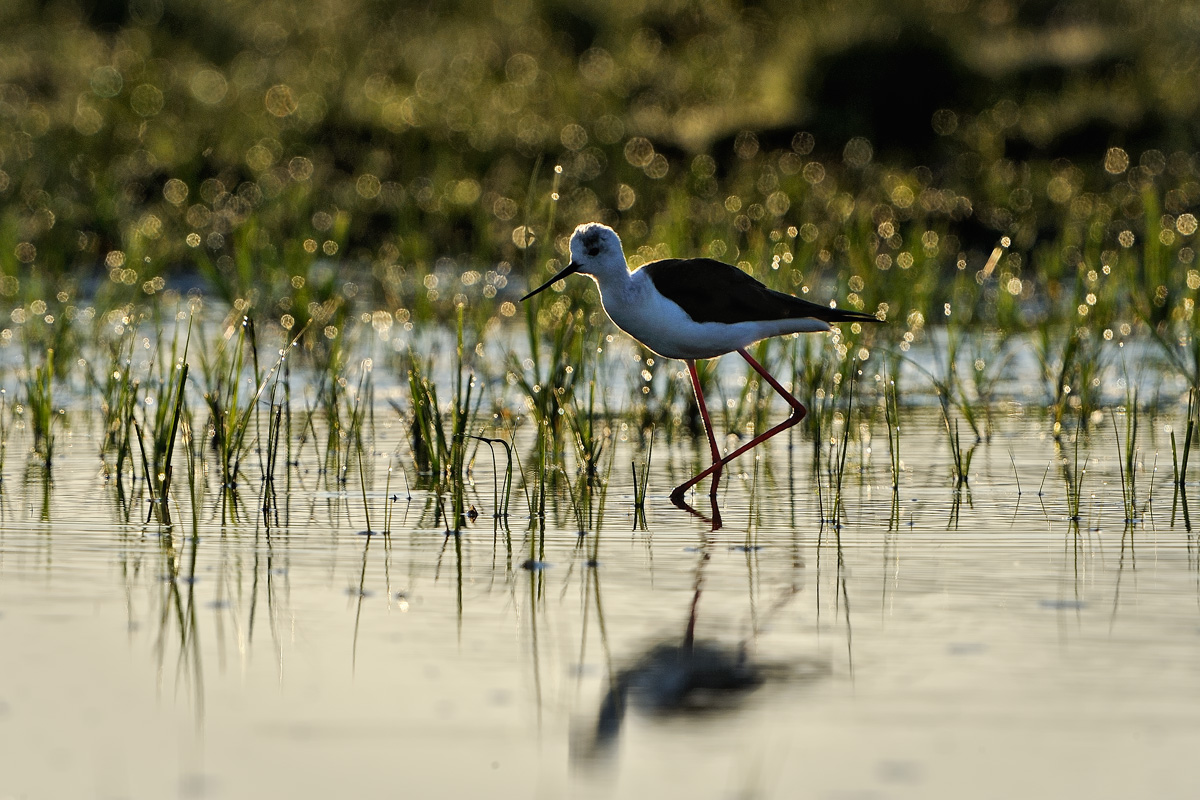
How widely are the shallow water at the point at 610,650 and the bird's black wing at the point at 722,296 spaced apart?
89cm

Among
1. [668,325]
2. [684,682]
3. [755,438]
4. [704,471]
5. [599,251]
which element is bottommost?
[684,682]

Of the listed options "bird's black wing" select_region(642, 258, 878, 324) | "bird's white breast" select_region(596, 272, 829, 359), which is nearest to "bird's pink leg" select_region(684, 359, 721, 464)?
"bird's white breast" select_region(596, 272, 829, 359)

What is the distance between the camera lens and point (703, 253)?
976 cm

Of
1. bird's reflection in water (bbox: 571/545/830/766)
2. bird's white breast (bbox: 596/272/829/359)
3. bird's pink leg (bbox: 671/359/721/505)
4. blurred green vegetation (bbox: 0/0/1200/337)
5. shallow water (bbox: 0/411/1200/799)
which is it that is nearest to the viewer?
shallow water (bbox: 0/411/1200/799)

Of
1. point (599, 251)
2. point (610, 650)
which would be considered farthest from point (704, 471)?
point (610, 650)

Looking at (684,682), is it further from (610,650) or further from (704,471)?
(704,471)

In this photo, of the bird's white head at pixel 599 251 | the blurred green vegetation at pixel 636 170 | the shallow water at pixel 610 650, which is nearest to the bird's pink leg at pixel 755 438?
the shallow water at pixel 610 650

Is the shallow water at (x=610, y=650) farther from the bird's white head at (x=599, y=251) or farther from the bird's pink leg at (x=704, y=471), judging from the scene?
the bird's white head at (x=599, y=251)

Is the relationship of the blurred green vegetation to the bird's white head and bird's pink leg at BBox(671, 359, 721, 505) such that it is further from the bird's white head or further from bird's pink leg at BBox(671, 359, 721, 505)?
the bird's white head

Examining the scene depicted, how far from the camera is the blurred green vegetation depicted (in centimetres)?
963

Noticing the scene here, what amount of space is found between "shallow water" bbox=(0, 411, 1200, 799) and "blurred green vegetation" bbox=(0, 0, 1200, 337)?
2478 mm

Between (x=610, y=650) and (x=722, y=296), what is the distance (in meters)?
2.66

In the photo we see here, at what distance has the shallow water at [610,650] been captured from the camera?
10.5ft

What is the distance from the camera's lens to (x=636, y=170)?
14336mm
